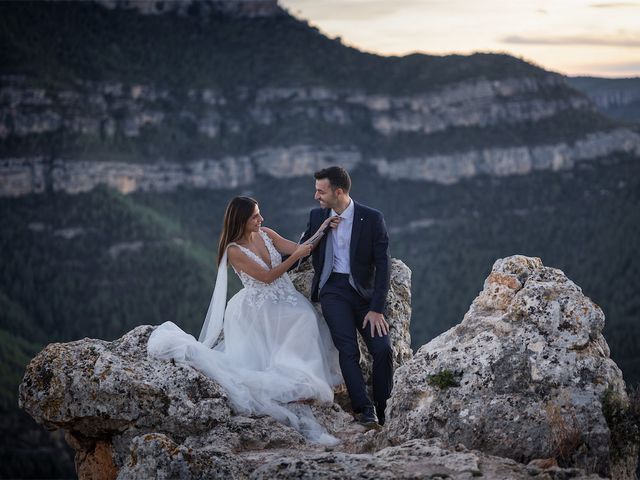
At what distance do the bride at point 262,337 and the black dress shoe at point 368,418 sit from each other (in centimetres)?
38

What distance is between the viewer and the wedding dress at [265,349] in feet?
33.4

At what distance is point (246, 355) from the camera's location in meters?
10.9

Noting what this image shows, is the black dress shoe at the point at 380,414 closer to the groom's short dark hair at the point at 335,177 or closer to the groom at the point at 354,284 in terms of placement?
the groom at the point at 354,284

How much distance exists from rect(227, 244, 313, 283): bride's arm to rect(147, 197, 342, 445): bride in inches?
0.4

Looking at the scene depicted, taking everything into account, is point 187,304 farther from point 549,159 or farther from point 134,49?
point 134,49

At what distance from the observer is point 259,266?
36.7ft

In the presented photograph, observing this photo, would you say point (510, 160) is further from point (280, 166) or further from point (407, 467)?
point (407, 467)

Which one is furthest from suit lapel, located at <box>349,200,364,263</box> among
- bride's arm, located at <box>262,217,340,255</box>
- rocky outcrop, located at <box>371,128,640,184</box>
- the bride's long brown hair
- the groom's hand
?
rocky outcrop, located at <box>371,128,640,184</box>

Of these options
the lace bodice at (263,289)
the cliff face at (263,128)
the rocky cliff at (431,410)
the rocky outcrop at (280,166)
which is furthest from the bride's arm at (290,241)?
the cliff face at (263,128)

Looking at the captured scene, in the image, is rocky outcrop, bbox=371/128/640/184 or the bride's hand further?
rocky outcrop, bbox=371/128/640/184

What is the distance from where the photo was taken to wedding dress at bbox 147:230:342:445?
10180 mm

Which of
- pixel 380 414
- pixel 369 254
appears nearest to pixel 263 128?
pixel 369 254

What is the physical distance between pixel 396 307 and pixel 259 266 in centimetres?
185

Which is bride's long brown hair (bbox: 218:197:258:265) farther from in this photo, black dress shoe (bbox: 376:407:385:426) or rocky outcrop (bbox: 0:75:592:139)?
rocky outcrop (bbox: 0:75:592:139)
